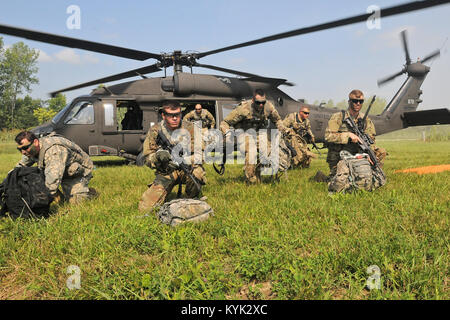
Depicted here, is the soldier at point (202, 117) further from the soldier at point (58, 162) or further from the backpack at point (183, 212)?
the backpack at point (183, 212)

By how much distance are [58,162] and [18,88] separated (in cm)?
6334

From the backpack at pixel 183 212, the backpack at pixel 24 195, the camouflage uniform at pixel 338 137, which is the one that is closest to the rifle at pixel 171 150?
the backpack at pixel 183 212

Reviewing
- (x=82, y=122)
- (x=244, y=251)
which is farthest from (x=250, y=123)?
(x=82, y=122)

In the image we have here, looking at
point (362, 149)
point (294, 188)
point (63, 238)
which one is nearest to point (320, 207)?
point (294, 188)

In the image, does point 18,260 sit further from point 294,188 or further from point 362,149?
point 362,149

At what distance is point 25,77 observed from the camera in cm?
5603

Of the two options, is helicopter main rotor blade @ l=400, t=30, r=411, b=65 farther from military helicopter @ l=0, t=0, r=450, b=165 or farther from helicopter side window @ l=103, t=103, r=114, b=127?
helicopter side window @ l=103, t=103, r=114, b=127

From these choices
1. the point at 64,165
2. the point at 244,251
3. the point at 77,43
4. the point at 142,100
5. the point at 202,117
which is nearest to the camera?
the point at 244,251

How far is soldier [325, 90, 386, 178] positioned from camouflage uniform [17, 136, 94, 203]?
154 inches

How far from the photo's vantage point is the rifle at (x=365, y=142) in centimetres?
463

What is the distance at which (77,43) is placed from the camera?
6.45 metres

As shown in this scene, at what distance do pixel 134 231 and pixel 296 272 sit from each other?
5.29ft

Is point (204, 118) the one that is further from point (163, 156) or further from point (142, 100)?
point (163, 156)

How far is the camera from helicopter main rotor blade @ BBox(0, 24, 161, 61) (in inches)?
215
